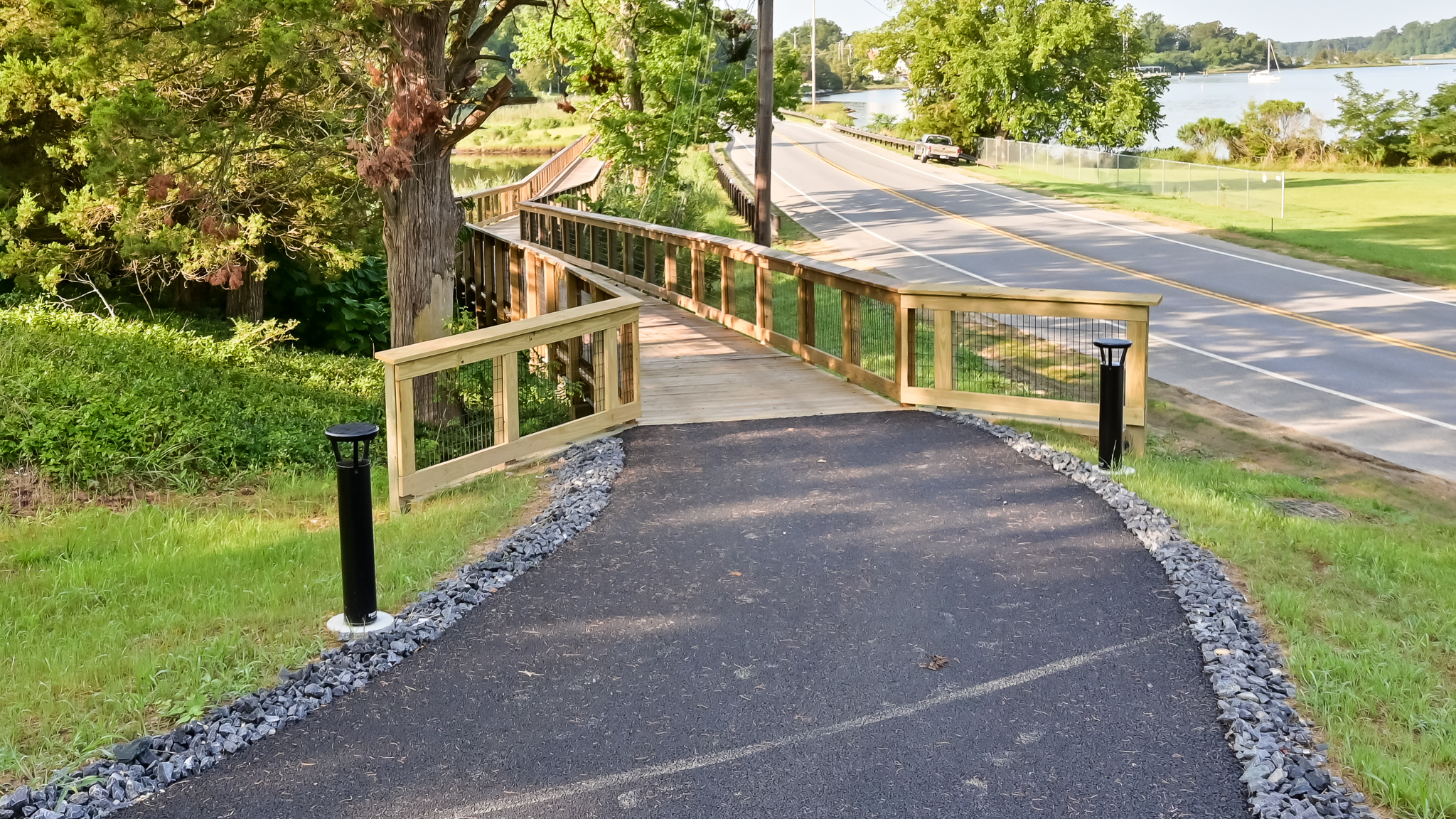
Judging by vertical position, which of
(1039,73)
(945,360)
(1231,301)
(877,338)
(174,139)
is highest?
(1039,73)

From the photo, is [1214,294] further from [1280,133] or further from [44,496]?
[1280,133]

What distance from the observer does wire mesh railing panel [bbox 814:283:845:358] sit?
15.4 metres

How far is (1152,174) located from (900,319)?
118 ft

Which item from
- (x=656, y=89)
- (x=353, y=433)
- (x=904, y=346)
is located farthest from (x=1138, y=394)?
(x=656, y=89)

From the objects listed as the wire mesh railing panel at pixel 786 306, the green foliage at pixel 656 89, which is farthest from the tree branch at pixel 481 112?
the green foliage at pixel 656 89

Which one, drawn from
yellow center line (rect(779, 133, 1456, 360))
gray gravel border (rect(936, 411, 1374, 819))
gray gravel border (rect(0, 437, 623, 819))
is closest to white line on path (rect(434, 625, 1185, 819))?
gray gravel border (rect(936, 411, 1374, 819))

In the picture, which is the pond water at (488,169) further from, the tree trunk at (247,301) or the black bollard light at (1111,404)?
the black bollard light at (1111,404)

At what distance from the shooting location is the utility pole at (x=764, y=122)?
984 inches

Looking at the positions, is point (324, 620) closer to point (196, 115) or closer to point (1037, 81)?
point (196, 115)

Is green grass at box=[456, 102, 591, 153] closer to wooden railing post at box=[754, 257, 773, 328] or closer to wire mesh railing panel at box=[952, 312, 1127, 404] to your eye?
wire mesh railing panel at box=[952, 312, 1127, 404]

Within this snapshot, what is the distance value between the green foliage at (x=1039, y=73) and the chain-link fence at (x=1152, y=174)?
6055 millimetres

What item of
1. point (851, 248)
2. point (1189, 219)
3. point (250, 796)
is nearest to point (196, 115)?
point (250, 796)

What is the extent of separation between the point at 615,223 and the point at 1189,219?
2135 centimetres

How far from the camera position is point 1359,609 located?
6754 millimetres
